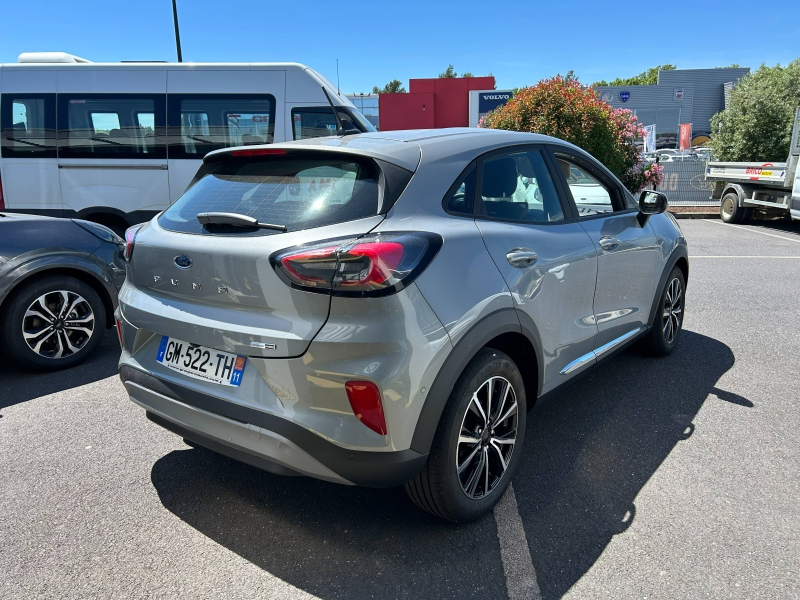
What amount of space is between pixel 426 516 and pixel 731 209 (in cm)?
1482

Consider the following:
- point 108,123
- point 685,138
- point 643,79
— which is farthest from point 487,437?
point 643,79

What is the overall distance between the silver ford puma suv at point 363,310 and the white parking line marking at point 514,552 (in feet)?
0.47

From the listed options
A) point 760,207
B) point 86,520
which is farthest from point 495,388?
point 760,207

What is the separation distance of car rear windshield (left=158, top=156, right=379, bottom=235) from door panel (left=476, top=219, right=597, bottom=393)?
0.58 m

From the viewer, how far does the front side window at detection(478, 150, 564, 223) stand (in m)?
2.93

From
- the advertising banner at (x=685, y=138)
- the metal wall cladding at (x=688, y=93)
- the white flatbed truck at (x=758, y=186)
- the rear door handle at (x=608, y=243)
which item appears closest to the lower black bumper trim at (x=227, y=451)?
the rear door handle at (x=608, y=243)

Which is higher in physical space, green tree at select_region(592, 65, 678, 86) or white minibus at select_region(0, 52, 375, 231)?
green tree at select_region(592, 65, 678, 86)

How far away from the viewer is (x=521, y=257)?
2834mm

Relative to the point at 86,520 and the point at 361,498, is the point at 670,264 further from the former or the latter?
the point at 86,520

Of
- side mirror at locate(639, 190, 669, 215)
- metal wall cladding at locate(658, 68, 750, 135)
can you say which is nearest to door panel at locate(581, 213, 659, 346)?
side mirror at locate(639, 190, 669, 215)

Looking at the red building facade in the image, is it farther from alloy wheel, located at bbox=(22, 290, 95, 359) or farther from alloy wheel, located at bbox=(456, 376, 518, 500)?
alloy wheel, located at bbox=(456, 376, 518, 500)

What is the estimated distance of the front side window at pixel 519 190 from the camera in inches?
115

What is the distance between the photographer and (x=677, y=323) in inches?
197

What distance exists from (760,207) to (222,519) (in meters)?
15.5
